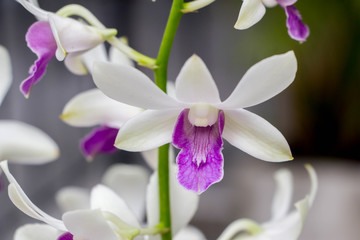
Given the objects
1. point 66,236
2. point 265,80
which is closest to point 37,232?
point 66,236

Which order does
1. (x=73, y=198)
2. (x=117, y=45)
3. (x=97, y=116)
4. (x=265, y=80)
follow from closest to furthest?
(x=265, y=80)
(x=117, y=45)
(x=97, y=116)
(x=73, y=198)

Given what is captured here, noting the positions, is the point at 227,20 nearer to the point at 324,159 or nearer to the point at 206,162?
the point at 324,159

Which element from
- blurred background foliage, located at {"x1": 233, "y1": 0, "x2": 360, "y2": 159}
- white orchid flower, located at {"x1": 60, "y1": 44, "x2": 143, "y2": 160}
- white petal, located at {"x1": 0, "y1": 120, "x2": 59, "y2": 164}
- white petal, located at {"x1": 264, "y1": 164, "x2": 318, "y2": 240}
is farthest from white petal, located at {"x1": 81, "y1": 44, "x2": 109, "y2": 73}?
blurred background foliage, located at {"x1": 233, "y1": 0, "x2": 360, "y2": 159}

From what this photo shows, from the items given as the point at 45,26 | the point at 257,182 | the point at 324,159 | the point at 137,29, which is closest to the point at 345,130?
the point at 324,159

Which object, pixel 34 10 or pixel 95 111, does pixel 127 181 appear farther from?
pixel 34 10

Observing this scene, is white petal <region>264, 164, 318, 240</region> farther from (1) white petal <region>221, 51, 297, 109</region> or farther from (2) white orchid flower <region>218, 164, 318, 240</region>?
(1) white petal <region>221, 51, 297, 109</region>

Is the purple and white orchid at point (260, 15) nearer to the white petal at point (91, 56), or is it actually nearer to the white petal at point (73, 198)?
the white petal at point (91, 56)
